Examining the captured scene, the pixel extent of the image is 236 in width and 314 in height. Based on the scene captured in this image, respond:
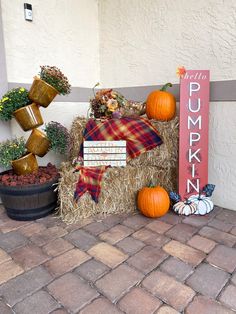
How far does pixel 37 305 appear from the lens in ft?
3.97

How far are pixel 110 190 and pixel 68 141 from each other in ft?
1.92

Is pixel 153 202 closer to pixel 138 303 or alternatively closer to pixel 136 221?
pixel 136 221

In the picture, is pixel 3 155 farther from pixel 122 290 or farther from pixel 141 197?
pixel 122 290

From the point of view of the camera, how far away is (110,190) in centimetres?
215

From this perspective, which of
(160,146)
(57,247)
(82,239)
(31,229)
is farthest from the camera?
(160,146)

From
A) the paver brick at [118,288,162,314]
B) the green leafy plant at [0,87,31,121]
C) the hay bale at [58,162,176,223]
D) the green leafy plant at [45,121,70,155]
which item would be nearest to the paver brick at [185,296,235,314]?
the paver brick at [118,288,162,314]

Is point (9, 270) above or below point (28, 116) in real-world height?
below

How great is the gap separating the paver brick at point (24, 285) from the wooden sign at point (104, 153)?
3.30 feet

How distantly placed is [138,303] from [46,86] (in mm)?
1651

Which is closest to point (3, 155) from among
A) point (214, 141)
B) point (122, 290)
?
point (122, 290)

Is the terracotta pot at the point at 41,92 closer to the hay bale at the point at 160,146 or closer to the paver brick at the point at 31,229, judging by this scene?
the hay bale at the point at 160,146

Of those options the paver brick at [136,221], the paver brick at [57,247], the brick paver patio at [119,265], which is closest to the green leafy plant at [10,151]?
the brick paver patio at [119,265]

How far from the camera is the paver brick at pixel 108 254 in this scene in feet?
5.05

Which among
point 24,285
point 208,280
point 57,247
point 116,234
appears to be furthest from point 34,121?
point 208,280
